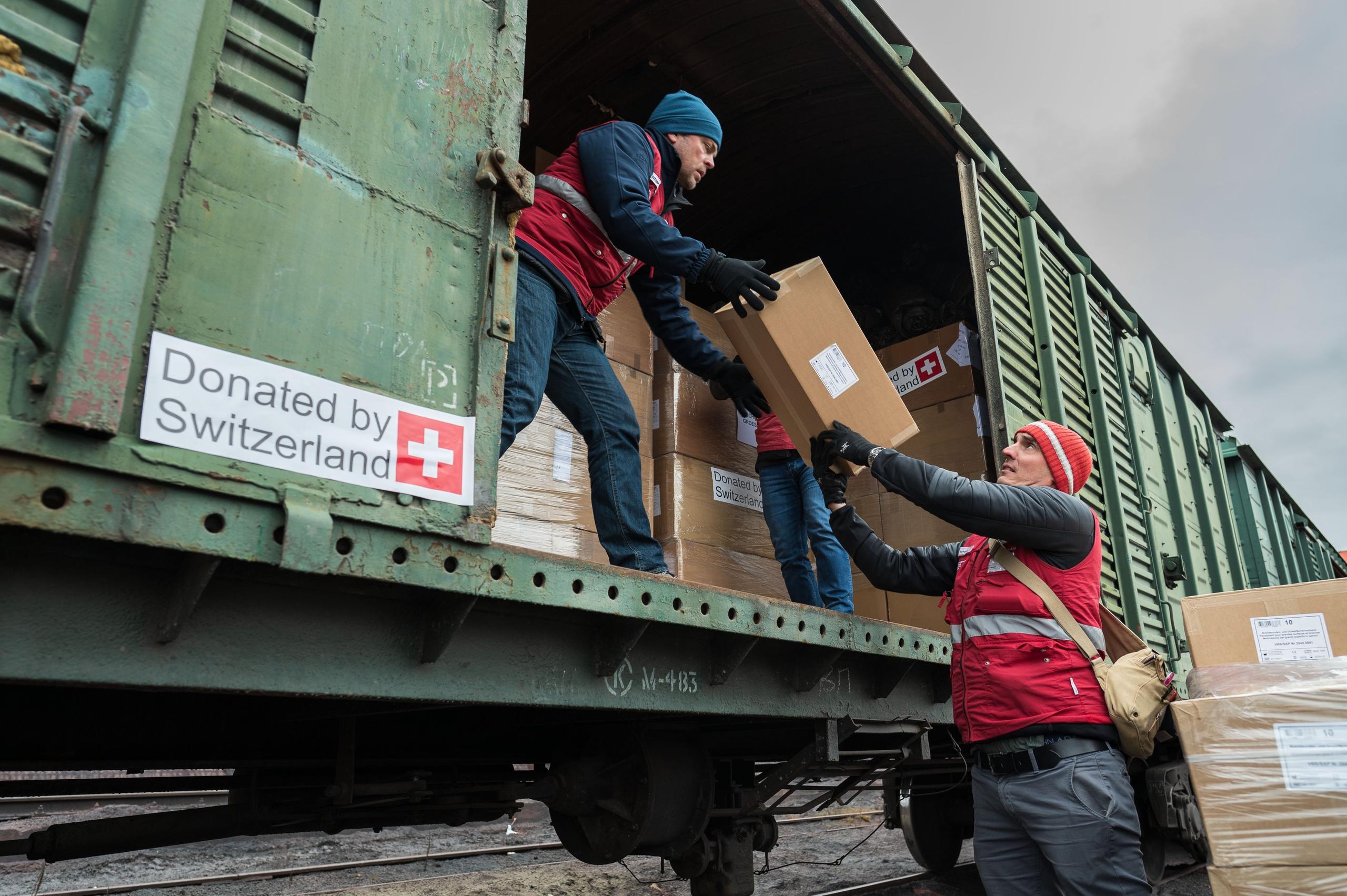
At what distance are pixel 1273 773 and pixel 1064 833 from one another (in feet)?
1.82

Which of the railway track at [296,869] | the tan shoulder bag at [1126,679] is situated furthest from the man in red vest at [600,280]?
the railway track at [296,869]

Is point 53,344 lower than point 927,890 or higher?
higher

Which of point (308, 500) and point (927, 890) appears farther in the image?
point (927, 890)

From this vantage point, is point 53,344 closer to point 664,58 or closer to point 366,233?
point 366,233

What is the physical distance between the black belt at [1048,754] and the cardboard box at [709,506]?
1540 millimetres

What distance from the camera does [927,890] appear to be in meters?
4.90

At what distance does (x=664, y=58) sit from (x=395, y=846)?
5130 millimetres

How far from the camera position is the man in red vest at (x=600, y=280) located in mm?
2590

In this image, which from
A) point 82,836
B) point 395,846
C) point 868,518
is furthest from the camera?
point 395,846

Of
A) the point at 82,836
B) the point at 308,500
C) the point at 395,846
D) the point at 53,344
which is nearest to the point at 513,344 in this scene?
the point at 308,500

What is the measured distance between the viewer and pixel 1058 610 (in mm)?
2457

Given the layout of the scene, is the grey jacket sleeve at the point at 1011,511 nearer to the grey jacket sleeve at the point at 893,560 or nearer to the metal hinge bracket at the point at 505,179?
the grey jacket sleeve at the point at 893,560

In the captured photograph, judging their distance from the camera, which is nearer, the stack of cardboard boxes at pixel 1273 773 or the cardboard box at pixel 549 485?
the stack of cardboard boxes at pixel 1273 773

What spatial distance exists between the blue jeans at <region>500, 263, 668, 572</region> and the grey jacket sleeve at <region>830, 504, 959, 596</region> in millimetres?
726
